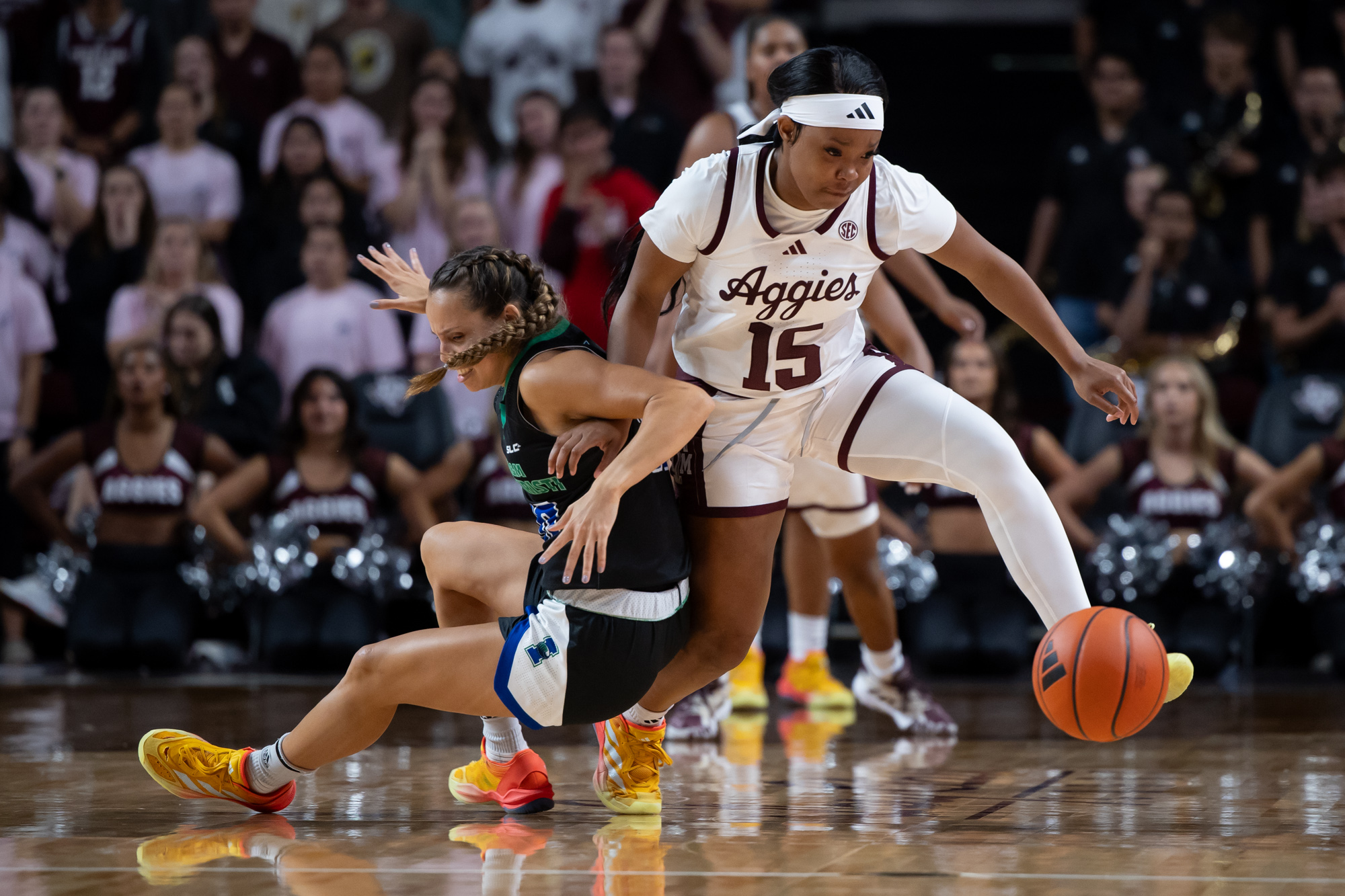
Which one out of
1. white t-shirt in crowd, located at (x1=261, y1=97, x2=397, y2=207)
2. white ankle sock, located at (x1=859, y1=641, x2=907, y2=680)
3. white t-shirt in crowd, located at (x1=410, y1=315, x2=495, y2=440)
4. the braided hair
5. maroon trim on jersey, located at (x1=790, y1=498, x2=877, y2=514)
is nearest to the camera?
the braided hair

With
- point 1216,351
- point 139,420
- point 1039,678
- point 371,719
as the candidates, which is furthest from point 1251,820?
point 139,420

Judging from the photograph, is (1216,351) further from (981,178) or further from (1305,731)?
(1305,731)

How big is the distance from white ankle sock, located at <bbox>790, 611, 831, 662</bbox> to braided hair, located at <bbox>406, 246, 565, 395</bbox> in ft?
7.95

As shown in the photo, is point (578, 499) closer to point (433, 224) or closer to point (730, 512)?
point (730, 512)

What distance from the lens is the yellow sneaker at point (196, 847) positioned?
2.80 meters

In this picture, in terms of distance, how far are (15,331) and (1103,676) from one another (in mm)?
6024

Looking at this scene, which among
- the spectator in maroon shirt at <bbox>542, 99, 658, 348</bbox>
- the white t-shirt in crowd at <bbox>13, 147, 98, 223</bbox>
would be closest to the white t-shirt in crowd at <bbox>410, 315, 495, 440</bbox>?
the spectator in maroon shirt at <bbox>542, 99, 658, 348</bbox>

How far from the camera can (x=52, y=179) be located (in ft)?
26.9

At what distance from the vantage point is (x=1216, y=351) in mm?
7391

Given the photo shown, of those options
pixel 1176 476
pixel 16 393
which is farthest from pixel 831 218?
pixel 16 393

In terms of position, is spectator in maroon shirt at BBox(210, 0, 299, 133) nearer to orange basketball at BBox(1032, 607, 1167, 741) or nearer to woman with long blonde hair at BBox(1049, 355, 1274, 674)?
woman with long blonde hair at BBox(1049, 355, 1274, 674)

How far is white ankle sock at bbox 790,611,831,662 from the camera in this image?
5.48 metres

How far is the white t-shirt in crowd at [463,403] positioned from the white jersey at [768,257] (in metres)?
3.66

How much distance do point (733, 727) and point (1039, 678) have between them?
1913 millimetres
